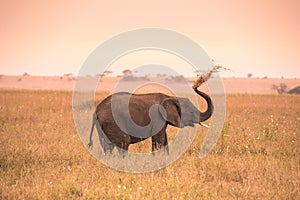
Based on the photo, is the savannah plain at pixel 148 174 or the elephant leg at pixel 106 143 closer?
the savannah plain at pixel 148 174

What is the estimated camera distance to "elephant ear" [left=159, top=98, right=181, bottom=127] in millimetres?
8234

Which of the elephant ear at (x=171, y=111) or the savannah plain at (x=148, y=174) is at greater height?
the elephant ear at (x=171, y=111)

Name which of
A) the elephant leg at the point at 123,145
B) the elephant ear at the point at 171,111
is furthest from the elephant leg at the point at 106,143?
the elephant ear at the point at 171,111

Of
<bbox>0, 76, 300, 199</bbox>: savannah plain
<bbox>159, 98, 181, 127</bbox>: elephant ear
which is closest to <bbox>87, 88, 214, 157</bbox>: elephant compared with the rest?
<bbox>159, 98, 181, 127</bbox>: elephant ear

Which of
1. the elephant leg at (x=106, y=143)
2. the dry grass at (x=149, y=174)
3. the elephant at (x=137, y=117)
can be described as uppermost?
the elephant at (x=137, y=117)

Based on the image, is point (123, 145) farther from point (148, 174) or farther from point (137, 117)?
point (148, 174)

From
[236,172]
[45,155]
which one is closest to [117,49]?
[45,155]

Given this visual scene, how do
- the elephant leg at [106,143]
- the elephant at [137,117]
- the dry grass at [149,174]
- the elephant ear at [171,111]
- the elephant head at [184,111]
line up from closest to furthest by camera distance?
the dry grass at [149,174] < the elephant at [137,117] < the elephant leg at [106,143] < the elephant ear at [171,111] < the elephant head at [184,111]

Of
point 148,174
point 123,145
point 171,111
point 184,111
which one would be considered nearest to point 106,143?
point 123,145

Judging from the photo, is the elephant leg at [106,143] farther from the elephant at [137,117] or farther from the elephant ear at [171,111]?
the elephant ear at [171,111]

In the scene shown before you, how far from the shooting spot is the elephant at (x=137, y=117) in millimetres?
7812

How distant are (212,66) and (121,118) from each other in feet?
7.09

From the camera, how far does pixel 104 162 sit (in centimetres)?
774

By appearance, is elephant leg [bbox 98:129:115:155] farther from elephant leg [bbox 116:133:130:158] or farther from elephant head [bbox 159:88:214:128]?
elephant head [bbox 159:88:214:128]
